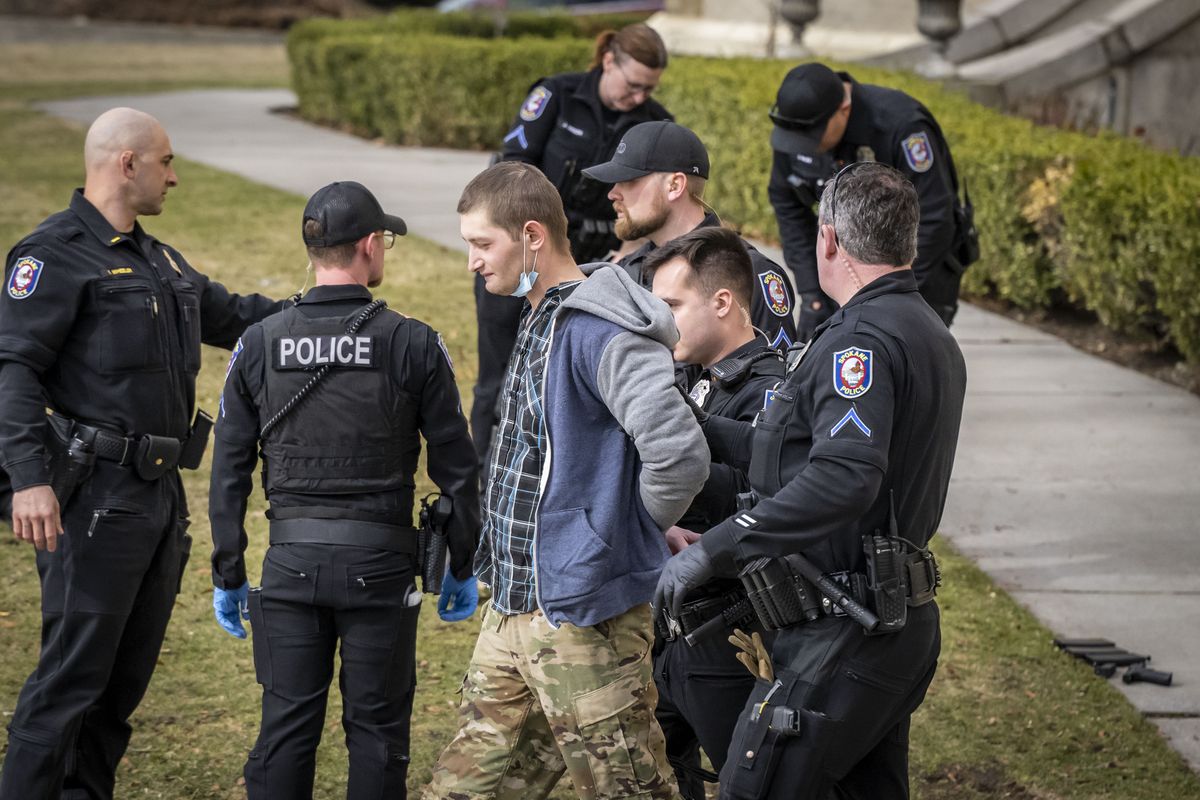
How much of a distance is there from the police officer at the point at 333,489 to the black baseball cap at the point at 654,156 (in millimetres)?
941

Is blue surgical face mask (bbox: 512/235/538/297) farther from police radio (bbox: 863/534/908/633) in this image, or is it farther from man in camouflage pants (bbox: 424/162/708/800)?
police radio (bbox: 863/534/908/633)

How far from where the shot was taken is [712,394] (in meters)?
4.03

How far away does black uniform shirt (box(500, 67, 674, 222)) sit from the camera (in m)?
6.48

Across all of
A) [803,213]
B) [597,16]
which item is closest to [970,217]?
[803,213]

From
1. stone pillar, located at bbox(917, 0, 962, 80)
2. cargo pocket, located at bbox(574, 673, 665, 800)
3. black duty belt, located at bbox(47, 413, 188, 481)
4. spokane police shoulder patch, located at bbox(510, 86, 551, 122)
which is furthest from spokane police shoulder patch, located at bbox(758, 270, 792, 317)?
stone pillar, located at bbox(917, 0, 962, 80)

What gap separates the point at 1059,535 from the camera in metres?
6.97

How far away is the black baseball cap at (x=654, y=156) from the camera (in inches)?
184

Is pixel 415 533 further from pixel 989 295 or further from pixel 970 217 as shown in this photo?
pixel 989 295

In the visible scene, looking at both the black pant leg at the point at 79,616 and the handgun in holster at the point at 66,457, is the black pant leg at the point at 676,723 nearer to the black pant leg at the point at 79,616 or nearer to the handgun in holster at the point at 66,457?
the black pant leg at the point at 79,616

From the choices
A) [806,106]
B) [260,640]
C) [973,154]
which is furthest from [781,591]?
[973,154]

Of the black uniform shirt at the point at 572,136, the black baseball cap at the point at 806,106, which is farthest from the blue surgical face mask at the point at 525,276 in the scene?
the black uniform shirt at the point at 572,136

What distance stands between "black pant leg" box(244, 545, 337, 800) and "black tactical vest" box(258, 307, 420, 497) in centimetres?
22

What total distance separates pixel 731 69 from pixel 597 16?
15.1m

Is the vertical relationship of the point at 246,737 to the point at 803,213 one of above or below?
A: below
